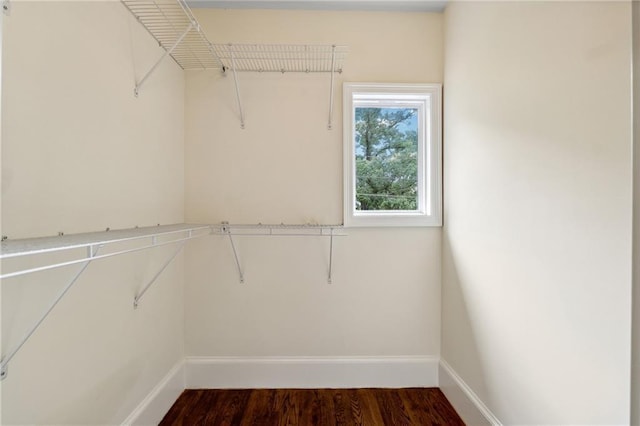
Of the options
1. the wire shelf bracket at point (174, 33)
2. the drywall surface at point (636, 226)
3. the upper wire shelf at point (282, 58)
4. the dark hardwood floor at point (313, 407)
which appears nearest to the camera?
the drywall surface at point (636, 226)

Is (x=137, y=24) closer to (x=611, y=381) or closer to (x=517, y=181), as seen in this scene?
(x=517, y=181)

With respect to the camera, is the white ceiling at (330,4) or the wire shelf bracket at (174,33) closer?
the wire shelf bracket at (174,33)

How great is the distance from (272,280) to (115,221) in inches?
37.4

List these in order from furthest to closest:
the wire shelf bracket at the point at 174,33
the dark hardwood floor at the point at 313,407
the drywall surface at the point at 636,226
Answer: the dark hardwood floor at the point at 313,407 < the wire shelf bracket at the point at 174,33 < the drywall surface at the point at 636,226

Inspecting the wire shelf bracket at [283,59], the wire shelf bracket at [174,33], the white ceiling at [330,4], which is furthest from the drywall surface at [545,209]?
the wire shelf bracket at [174,33]

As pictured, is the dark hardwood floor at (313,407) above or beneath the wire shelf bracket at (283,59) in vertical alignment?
beneath

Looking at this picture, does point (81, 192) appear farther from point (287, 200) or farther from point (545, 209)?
point (545, 209)

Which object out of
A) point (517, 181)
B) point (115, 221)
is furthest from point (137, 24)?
point (517, 181)

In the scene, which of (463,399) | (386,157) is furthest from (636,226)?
(386,157)

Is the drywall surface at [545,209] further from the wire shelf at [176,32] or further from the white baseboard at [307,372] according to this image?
the wire shelf at [176,32]

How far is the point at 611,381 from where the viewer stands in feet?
2.75

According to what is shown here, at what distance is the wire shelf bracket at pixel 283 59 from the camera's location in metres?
1.82

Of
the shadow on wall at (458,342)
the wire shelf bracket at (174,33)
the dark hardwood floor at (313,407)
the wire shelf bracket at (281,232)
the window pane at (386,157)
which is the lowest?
the dark hardwood floor at (313,407)

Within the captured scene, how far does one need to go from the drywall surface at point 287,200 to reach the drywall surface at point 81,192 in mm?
315
